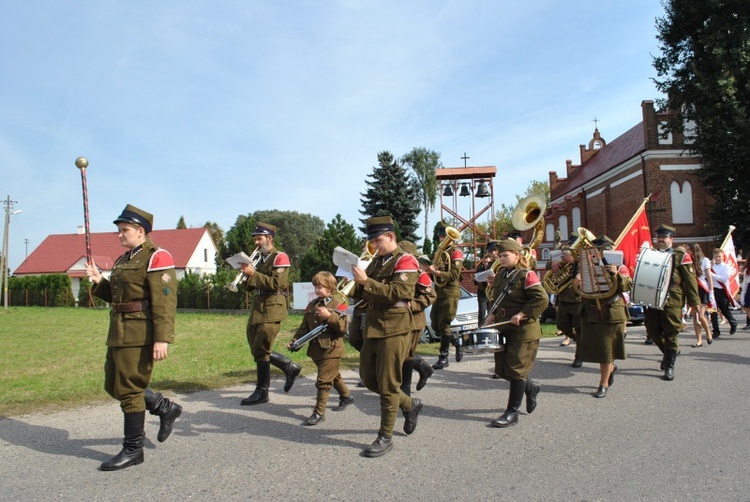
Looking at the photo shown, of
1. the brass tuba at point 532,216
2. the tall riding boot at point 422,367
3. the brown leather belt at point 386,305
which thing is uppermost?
the brass tuba at point 532,216

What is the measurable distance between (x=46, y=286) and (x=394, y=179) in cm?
2978

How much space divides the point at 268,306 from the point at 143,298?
2007mm

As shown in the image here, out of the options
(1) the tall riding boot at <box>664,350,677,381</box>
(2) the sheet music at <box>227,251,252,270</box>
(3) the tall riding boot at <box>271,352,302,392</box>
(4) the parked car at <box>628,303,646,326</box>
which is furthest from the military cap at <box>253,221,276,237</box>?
Answer: (4) the parked car at <box>628,303,646,326</box>

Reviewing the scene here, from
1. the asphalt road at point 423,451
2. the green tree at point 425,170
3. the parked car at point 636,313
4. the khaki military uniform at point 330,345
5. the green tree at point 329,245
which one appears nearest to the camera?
the asphalt road at point 423,451

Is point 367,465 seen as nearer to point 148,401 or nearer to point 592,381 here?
point 148,401

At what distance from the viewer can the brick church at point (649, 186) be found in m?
31.0

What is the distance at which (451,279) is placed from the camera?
8773mm

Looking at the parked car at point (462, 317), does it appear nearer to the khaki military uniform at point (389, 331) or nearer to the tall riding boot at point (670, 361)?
the tall riding boot at point (670, 361)

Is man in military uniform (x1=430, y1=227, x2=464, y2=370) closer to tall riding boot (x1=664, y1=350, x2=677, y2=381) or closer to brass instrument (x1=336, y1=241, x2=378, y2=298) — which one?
brass instrument (x1=336, y1=241, x2=378, y2=298)

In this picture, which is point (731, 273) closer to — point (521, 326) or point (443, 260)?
point (443, 260)

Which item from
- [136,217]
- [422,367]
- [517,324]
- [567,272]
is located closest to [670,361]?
[567,272]

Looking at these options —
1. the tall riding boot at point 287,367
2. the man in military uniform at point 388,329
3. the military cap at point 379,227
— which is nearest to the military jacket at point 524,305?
the man in military uniform at point 388,329

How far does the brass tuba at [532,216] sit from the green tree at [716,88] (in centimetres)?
1916

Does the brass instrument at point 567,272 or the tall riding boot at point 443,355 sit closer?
the brass instrument at point 567,272
